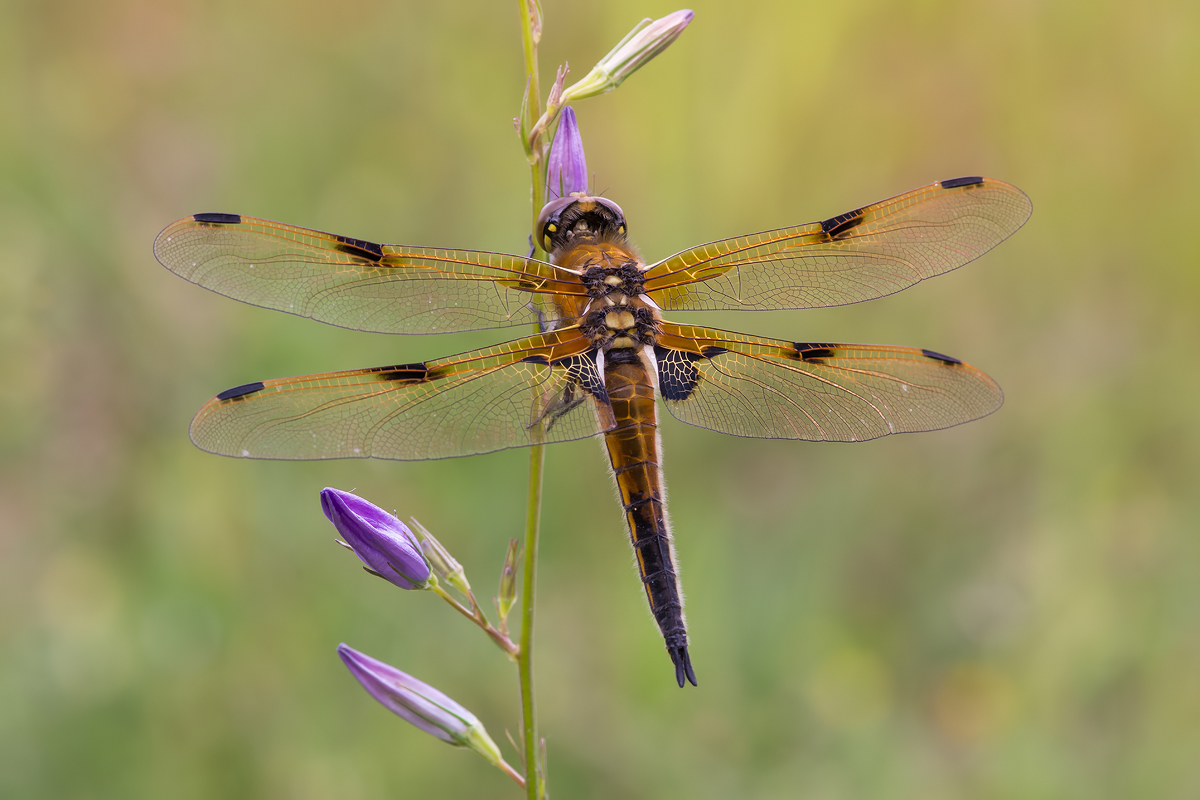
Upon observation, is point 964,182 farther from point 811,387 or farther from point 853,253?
point 811,387

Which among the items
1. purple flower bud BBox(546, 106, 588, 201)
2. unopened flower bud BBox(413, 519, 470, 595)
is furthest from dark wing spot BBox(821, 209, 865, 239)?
unopened flower bud BBox(413, 519, 470, 595)

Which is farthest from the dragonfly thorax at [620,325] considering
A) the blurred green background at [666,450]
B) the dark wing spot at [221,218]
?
the blurred green background at [666,450]

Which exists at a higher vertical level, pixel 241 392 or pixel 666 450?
pixel 241 392

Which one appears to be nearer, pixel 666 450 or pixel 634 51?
pixel 634 51

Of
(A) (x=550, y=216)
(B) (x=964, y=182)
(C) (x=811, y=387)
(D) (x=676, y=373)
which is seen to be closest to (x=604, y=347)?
(D) (x=676, y=373)

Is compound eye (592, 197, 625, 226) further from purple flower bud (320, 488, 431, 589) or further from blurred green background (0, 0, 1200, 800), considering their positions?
blurred green background (0, 0, 1200, 800)
